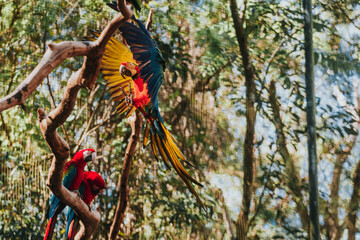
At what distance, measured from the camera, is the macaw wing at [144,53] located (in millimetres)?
759

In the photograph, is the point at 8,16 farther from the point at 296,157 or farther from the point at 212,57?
the point at 296,157

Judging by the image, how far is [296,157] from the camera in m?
1.50

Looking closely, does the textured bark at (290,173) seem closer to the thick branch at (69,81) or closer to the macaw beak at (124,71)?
the macaw beak at (124,71)

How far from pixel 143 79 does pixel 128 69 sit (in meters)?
0.07

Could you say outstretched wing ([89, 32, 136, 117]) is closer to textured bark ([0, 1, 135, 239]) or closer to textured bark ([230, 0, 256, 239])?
textured bark ([0, 1, 135, 239])

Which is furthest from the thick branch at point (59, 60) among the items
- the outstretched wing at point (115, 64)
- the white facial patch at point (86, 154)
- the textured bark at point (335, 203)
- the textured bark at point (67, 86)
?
the textured bark at point (335, 203)

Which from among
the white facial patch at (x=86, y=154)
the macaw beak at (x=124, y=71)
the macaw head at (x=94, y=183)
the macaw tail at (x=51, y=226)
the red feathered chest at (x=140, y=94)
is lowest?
the macaw tail at (x=51, y=226)

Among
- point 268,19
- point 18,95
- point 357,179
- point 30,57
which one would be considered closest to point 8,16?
point 30,57

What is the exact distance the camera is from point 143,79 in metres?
0.79

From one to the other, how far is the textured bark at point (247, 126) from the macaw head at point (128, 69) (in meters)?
0.82

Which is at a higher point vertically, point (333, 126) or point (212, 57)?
point (212, 57)

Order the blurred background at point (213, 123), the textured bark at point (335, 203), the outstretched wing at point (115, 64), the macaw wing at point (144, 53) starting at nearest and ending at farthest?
the macaw wing at point (144, 53) → the outstretched wing at point (115, 64) → the textured bark at point (335, 203) → the blurred background at point (213, 123)

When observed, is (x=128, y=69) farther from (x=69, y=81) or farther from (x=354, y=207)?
(x=354, y=207)

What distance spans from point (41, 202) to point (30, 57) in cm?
70
